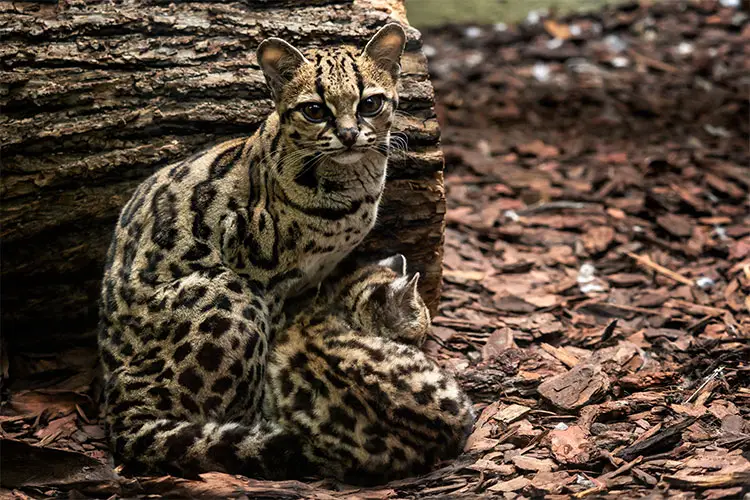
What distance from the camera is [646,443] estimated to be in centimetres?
533

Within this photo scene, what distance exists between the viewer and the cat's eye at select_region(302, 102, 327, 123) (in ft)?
18.0

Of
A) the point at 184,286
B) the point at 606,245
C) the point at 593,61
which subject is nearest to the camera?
the point at 184,286

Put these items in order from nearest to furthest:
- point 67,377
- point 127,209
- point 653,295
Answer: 1. point 127,209
2. point 67,377
3. point 653,295

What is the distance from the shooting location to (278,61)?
221 inches

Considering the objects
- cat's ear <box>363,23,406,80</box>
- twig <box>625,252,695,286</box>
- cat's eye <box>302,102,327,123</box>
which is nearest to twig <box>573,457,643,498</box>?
cat's eye <box>302,102,327,123</box>

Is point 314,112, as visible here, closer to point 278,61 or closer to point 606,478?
point 278,61

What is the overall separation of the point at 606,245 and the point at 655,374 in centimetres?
240

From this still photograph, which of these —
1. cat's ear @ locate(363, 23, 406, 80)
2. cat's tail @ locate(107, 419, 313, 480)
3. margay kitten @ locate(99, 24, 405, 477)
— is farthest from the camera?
cat's ear @ locate(363, 23, 406, 80)

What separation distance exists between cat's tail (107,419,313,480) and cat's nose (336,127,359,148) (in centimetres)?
180

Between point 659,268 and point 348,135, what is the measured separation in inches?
158

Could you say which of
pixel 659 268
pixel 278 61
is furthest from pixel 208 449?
pixel 659 268

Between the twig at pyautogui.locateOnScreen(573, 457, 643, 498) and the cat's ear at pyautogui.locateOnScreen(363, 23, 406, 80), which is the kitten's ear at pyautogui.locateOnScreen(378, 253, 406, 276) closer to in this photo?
the cat's ear at pyautogui.locateOnScreen(363, 23, 406, 80)

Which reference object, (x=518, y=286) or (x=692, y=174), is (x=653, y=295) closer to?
(x=518, y=286)

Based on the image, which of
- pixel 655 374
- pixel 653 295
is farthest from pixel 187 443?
pixel 653 295
